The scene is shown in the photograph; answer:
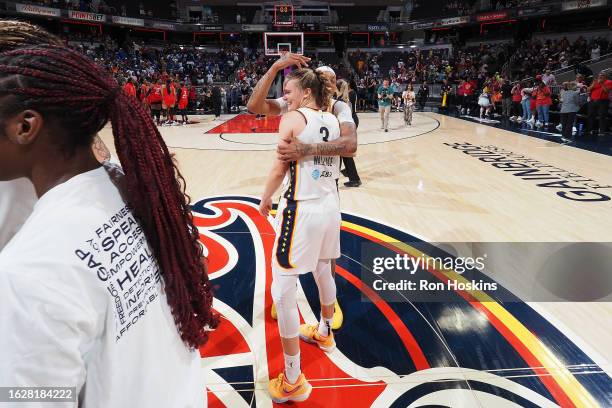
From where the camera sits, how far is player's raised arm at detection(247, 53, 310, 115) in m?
2.42

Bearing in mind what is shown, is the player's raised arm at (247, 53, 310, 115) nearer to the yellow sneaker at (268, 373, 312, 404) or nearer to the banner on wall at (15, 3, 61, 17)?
the yellow sneaker at (268, 373, 312, 404)

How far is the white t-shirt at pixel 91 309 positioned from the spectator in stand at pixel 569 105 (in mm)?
12129

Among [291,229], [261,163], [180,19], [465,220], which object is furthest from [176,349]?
[180,19]

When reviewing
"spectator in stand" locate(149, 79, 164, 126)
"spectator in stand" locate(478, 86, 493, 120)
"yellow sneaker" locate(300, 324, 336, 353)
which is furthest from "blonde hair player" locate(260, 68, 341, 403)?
"spectator in stand" locate(478, 86, 493, 120)

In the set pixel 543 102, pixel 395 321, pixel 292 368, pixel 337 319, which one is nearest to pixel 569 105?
pixel 543 102

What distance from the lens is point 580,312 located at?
3115 mm

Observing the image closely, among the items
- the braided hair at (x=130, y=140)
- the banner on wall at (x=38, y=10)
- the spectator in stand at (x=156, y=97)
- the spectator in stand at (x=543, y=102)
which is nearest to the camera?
the braided hair at (x=130, y=140)

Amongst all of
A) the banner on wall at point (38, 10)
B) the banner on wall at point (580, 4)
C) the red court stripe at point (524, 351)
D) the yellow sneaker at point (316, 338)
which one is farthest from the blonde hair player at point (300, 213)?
the banner on wall at point (38, 10)

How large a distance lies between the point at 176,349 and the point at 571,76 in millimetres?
21685

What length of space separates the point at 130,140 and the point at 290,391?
1.83 metres

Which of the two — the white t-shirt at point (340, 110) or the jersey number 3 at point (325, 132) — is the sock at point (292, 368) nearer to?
the jersey number 3 at point (325, 132)

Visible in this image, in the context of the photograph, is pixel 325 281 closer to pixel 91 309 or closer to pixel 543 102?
pixel 91 309

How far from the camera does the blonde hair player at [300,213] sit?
228 centimetres

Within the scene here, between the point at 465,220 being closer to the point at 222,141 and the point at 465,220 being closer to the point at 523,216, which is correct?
the point at 523,216
